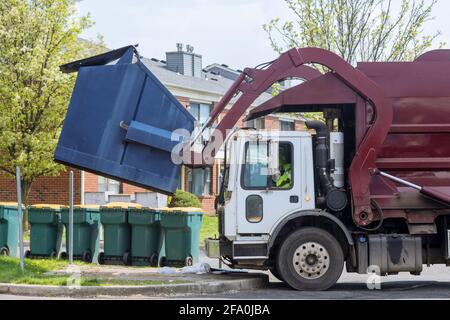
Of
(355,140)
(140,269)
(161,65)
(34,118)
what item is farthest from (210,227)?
(161,65)

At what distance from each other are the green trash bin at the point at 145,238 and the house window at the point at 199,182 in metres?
23.7

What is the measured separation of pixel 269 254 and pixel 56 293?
3.18 m

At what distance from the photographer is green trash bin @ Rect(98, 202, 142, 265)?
52.3 ft

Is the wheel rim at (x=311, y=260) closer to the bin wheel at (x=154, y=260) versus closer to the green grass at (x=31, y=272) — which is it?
the green grass at (x=31, y=272)

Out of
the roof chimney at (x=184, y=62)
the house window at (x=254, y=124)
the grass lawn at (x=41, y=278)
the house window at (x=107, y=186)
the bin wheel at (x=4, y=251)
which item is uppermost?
the roof chimney at (x=184, y=62)

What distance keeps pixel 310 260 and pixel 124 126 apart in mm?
3407

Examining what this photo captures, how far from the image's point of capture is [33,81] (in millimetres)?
25094

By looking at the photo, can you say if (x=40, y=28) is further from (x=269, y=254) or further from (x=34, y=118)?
(x=269, y=254)

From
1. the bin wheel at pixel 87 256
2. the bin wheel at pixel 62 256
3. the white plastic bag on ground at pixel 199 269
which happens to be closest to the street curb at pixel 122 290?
the white plastic bag on ground at pixel 199 269

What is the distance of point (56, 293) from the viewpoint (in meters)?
11.9

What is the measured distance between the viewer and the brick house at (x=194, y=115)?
31.4m

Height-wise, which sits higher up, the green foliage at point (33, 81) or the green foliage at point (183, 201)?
the green foliage at point (33, 81)

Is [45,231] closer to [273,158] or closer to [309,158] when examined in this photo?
[273,158]

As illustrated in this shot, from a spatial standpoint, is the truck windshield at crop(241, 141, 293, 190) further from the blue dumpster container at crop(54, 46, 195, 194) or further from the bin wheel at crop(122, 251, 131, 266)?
the bin wheel at crop(122, 251, 131, 266)
